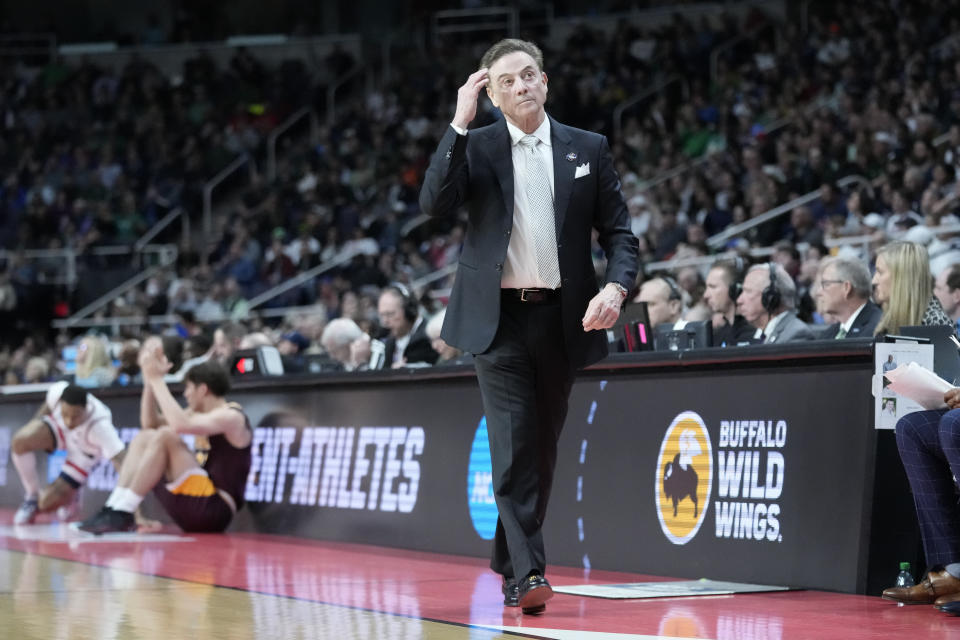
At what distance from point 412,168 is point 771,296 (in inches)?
568

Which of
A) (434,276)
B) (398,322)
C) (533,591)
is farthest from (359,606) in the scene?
(434,276)

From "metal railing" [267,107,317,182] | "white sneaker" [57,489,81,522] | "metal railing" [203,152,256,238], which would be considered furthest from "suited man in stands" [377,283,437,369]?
"metal railing" [267,107,317,182]

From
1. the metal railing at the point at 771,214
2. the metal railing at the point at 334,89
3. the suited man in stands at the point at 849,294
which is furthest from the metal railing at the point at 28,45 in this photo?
the suited man in stands at the point at 849,294

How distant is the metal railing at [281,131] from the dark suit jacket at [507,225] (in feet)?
65.6

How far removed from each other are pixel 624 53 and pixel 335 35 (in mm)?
8311

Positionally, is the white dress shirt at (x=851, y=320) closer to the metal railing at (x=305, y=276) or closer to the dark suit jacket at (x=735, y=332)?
the dark suit jacket at (x=735, y=332)

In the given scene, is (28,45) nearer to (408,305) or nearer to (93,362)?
(93,362)

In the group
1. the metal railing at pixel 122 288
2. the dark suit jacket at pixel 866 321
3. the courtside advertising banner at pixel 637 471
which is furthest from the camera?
the metal railing at pixel 122 288

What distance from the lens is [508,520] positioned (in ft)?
17.2

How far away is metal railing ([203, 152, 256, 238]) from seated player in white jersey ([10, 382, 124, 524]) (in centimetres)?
1315

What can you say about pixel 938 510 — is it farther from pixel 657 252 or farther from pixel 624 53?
pixel 624 53

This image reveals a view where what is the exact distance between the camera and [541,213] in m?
5.42

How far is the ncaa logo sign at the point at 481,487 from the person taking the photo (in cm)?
748

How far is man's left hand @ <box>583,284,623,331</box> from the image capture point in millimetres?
5074
